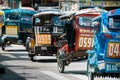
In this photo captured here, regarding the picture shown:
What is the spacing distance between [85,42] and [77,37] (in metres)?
0.36

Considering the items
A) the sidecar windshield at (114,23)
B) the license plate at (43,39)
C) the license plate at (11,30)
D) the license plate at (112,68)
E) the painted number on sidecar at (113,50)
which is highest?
the sidecar windshield at (114,23)

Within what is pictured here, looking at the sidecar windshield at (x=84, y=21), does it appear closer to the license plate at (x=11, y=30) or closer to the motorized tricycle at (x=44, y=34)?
the motorized tricycle at (x=44, y=34)

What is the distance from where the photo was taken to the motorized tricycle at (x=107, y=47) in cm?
1365

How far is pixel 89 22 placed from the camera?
1956cm

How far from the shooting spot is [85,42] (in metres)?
19.3

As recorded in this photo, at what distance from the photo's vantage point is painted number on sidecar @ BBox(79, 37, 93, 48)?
1907 centimetres

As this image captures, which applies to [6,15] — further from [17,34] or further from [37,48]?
[37,48]

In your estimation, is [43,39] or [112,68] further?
→ [43,39]

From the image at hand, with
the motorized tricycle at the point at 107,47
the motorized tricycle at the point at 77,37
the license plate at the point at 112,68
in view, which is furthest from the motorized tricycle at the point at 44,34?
the license plate at the point at 112,68

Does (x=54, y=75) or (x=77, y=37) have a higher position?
(x=77, y=37)

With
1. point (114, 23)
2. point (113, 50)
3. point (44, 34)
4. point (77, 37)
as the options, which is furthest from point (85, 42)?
→ point (44, 34)

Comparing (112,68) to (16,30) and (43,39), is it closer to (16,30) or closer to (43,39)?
(43,39)

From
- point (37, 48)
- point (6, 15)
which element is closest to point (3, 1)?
point (6, 15)

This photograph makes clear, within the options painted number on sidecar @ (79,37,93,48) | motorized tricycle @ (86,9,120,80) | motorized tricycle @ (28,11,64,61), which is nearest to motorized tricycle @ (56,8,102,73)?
painted number on sidecar @ (79,37,93,48)
